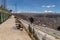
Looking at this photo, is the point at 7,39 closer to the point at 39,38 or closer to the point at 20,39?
the point at 20,39

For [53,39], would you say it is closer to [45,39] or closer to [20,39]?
[45,39]

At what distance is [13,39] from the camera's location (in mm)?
12953

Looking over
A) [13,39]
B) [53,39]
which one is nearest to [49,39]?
[53,39]

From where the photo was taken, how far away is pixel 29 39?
12734 mm

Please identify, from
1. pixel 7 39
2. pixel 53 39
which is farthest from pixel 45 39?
pixel 7 39

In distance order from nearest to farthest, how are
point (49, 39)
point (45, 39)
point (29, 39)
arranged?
1. point (45, 39)
2. point (49, 39)
3. point (29, 39)

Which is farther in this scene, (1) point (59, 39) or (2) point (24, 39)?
(2) point (24, 39)

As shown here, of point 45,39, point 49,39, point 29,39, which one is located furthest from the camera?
point 29,39

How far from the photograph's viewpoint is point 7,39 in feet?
42.5

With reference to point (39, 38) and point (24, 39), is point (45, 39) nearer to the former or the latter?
point (39, 38)

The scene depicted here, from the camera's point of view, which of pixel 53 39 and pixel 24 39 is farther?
pixel 24 39

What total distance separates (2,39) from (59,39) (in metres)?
5.15

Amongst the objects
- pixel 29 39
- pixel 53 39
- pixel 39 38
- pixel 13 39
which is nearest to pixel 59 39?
pixel 53 39

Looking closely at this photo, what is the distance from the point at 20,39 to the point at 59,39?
4.25 metres
